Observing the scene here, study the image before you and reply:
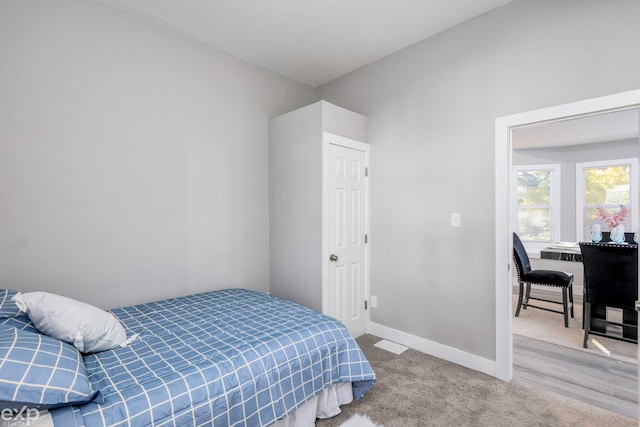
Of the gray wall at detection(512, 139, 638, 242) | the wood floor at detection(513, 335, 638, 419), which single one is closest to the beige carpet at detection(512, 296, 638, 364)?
the wood floor at detection(513, 335, 638, 419)

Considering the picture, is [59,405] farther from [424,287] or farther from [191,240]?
[424,287]

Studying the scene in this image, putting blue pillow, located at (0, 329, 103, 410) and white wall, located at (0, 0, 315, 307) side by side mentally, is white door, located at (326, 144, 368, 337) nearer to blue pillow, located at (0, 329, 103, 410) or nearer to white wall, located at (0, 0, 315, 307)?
white wall, located at (0, 0, 315, 307)

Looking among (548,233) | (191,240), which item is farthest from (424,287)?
(548,233)

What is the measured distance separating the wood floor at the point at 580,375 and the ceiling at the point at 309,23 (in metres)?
2.92

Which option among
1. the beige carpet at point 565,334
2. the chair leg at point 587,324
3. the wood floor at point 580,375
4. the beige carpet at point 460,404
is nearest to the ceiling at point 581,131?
the chair leg at point 587,324

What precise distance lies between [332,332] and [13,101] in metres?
2.51

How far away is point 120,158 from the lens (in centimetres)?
230

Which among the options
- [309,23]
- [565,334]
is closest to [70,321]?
[309,23]

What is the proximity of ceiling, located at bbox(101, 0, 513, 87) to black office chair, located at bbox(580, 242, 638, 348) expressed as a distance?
7.93 feet

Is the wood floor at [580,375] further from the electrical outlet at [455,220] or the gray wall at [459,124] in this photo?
the electrical outlet at [455,220]

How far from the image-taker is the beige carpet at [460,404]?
6.03ft

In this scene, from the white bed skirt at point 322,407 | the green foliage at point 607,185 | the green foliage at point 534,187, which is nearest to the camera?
the white bed skirt at point 322,407

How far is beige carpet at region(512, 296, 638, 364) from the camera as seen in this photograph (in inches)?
109

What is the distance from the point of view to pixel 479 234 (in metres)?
Result: 2.44
